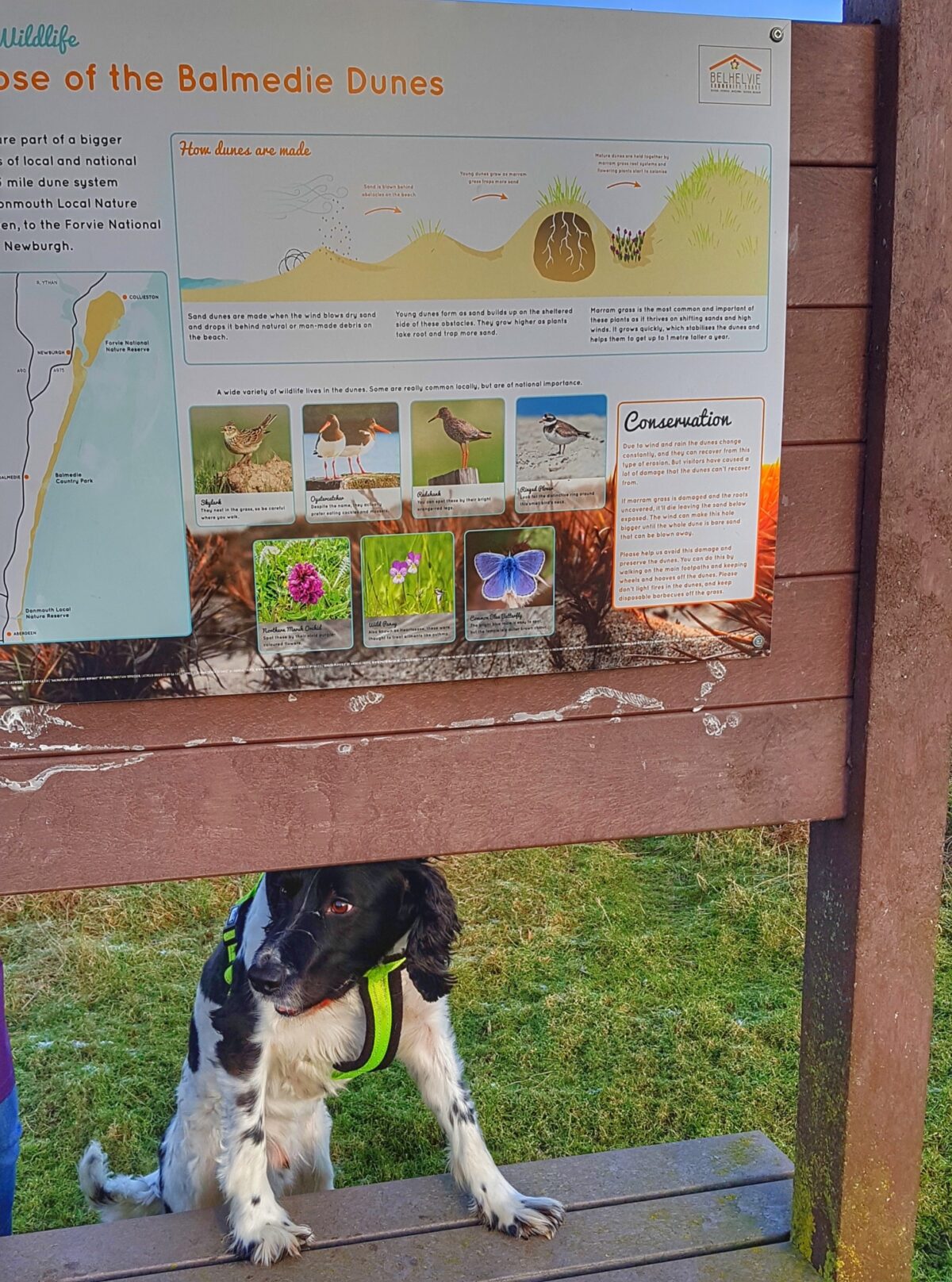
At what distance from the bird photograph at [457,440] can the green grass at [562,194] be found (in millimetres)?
319

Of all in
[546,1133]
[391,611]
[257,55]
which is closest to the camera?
[257,55]

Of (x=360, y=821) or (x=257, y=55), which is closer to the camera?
(x=257, y=55)

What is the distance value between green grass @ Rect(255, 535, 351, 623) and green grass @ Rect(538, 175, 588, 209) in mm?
619

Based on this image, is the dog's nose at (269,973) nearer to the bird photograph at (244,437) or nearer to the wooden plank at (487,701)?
the wooden plank at (487,701)

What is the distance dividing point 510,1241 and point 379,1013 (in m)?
0.55

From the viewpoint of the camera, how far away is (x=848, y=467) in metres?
1.95

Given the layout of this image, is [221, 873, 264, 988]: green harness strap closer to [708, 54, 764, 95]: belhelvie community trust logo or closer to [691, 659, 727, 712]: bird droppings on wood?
[691, 659, 727, 712]: bird droppings on wood

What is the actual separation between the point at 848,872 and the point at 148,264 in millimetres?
1654

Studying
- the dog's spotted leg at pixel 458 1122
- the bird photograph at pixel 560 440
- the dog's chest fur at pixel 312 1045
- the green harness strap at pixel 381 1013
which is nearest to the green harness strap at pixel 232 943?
the dog's chest fur at pixel 312 1045

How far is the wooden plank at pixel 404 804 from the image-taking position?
5.89ft

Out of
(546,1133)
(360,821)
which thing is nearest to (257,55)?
(360,821)

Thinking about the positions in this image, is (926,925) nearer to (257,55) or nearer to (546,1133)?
(546,1133)

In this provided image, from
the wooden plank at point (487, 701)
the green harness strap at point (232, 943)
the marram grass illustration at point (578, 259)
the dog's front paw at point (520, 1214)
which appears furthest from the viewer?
the green harness strap at point (232, 943)

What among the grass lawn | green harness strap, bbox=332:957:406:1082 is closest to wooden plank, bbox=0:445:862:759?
green harness strap, bbox=332:957:406:1082
